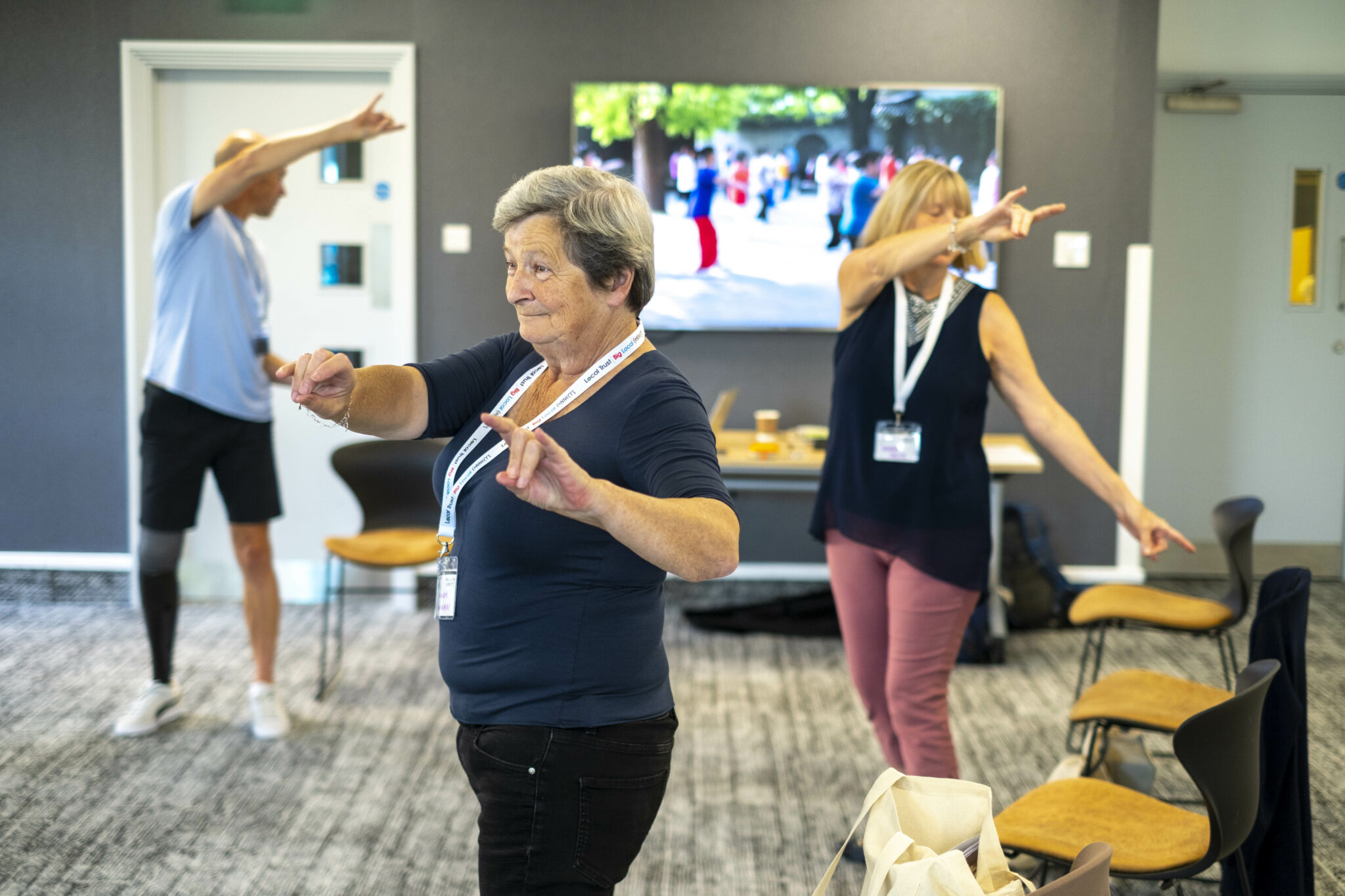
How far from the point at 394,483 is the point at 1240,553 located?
9.46ft

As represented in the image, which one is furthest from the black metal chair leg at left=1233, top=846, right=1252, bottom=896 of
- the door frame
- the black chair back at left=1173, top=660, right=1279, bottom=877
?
the door frame

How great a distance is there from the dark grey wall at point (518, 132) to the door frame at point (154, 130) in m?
0.07

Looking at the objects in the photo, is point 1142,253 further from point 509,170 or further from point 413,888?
point 413,888

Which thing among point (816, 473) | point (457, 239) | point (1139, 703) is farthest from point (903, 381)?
point (457, 239)

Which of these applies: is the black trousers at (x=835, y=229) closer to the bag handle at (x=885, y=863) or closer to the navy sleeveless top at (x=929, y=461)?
the navy sleeveless top at (x=929, y=461)

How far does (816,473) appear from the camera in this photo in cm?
423

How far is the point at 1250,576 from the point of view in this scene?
311cm

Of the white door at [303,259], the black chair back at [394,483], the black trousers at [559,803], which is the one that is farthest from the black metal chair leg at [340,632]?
the black trousers at [559,803]

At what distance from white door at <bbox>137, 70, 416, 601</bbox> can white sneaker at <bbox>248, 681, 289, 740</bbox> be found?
5.30 feet

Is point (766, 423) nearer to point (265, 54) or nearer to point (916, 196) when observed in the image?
point (916, 196)

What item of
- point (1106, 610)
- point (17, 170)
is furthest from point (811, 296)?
point (17, 170)

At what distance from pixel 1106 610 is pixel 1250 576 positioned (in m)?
0.40

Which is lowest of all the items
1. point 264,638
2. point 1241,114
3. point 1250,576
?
point 264,638

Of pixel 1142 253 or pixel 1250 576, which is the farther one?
pixel 1142 253
